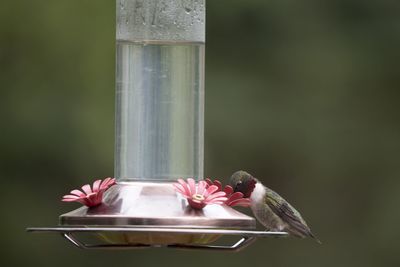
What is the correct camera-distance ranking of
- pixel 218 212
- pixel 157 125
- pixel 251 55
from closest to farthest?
pixel 218 212 < pixel 157 125 < pixel 251 55

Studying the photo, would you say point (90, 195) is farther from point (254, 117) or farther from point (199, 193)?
point (254, 117)

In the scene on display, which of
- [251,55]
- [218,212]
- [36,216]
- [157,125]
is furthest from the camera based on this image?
[251,55]

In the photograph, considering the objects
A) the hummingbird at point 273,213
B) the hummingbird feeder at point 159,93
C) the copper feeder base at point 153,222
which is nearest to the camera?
the copper feeder base at point 153,222

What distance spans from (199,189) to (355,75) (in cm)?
854

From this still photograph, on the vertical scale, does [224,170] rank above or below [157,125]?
below

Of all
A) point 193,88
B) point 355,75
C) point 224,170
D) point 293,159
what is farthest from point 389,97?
point 193,88

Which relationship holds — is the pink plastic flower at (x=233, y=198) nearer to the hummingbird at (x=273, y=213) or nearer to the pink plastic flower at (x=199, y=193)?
the pink plastic flower at (x=199, y=193)

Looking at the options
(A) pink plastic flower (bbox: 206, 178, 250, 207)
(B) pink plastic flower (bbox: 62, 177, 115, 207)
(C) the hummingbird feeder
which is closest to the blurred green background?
(A) pink plastic flower (bbox: 206, 178, 250, 207)

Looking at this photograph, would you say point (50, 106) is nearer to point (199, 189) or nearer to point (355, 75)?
point (355, 75)

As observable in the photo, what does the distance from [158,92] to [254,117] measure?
24.9 ft

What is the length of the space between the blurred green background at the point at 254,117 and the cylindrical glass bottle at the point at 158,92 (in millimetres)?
6418

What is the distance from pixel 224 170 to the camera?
38.9 ft

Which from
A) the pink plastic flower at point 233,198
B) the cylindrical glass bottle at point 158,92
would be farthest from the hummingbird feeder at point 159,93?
the pink plastic flower at point 233,198

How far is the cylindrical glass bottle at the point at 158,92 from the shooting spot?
15.4 feet
